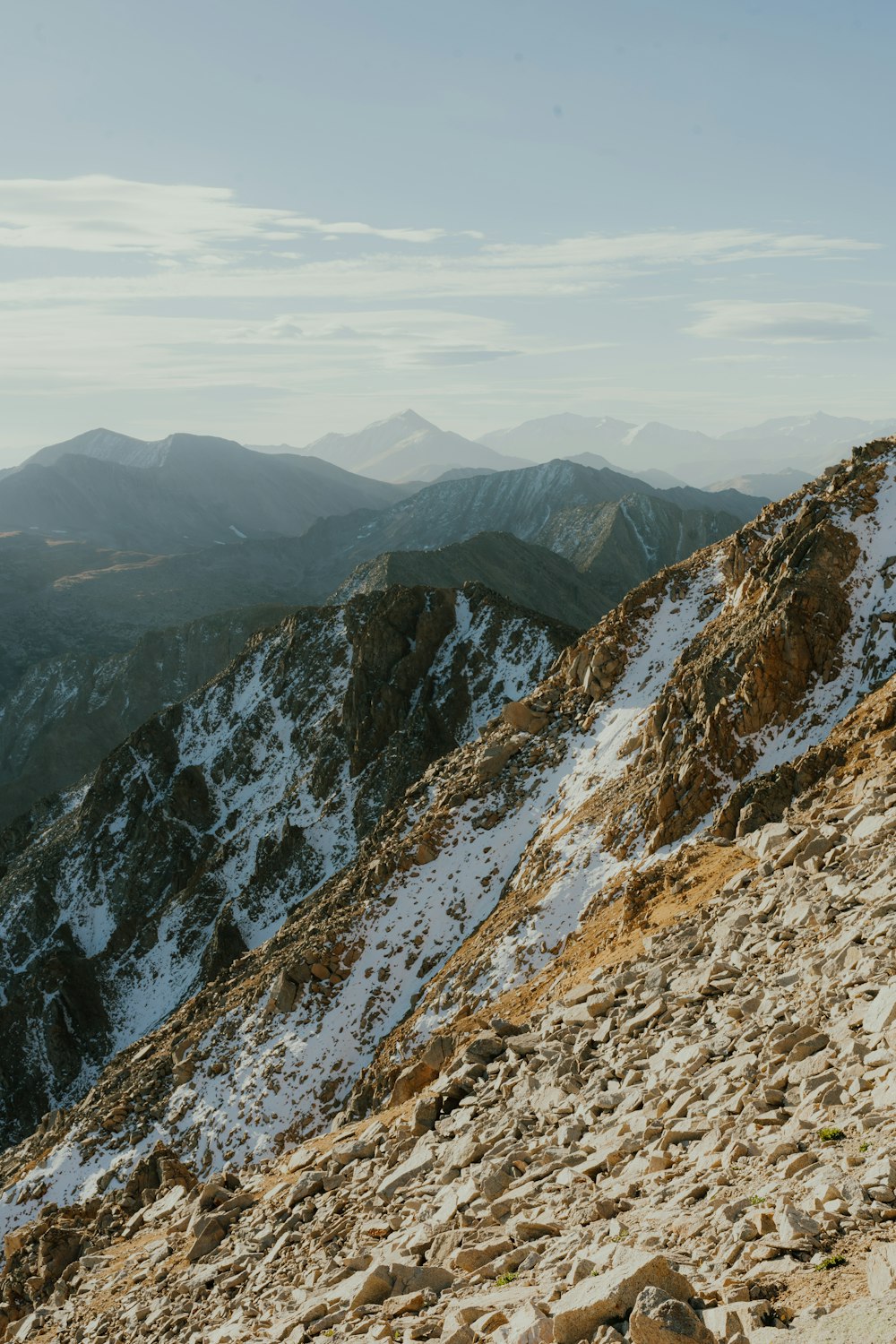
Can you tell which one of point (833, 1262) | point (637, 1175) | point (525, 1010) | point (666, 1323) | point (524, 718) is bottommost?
point (525, 1010)

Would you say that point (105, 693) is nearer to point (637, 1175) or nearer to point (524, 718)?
point (524, 718)

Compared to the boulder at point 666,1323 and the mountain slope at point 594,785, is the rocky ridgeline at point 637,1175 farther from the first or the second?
the mountain slope at point 594,785

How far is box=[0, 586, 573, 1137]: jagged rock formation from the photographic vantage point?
5562cm

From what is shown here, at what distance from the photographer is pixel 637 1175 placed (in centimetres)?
971

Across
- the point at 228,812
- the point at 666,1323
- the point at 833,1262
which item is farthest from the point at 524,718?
the point at 228,812

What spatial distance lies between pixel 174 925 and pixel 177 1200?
3867 centimetres

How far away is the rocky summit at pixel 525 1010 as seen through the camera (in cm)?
845

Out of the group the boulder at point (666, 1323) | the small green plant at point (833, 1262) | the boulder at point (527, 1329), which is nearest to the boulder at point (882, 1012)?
the small green plant at point (833, 1262)

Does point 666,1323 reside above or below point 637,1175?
above

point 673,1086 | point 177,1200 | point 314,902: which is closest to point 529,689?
point 314,902

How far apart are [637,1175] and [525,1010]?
11486 millimetres

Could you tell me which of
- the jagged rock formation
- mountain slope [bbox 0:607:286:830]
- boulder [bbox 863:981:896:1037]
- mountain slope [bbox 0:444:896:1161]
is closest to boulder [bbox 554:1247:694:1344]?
boulder [bbox 863:981:896:1037]

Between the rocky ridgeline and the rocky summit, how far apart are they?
0.15 ft

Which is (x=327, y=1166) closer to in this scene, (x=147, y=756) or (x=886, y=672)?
(x=886, y=672)
